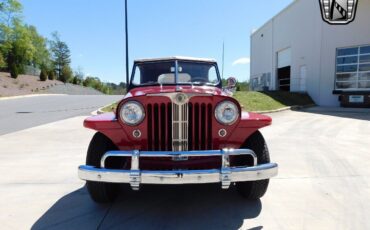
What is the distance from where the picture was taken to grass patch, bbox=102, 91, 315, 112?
14.6m

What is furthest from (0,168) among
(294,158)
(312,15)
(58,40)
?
(58,40)

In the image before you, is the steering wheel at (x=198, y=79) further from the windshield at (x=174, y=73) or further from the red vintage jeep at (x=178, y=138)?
the red vintage jeep at (x=178, y=138)

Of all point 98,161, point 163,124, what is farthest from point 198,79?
point 98,161

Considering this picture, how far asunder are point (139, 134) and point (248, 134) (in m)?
1.18

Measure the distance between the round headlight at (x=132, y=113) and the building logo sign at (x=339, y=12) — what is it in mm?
14700

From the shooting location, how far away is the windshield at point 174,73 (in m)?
4.54

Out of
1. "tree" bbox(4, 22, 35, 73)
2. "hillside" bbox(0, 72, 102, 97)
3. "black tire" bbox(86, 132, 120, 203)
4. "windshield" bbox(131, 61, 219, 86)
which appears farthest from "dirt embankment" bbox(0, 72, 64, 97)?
"black tire" bbox(86, 132, 120, 203)

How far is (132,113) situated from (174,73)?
1539mm

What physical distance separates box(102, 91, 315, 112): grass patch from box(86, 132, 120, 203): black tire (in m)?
10.6

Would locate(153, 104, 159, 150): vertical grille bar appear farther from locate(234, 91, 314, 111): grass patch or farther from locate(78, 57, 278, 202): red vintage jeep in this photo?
locate(234, 91, 314, 111): grass patch

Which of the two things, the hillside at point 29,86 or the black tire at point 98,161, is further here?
the hillside at point 29,86

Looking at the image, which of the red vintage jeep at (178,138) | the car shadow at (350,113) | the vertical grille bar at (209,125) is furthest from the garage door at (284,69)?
A: the vertical grille bar at (209,125)

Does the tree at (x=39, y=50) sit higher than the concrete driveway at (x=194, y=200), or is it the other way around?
the tree at (x=39, y=50)

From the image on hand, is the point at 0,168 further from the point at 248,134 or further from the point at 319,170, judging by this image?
the point at 319,170
